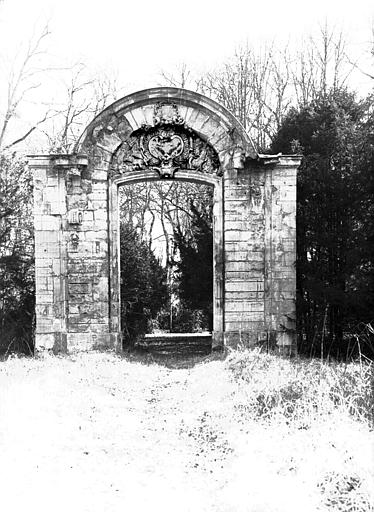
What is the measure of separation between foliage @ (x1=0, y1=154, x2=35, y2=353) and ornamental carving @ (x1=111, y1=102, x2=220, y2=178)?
4.79 metres

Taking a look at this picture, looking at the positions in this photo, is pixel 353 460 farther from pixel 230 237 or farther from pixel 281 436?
pixel 230 237

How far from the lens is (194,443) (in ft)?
17.5

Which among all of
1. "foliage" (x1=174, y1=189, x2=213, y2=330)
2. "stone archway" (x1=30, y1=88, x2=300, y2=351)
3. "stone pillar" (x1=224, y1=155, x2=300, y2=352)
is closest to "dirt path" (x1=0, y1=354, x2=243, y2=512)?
"stone archway" (x1=30, y1=88, x2=300, y2=351)

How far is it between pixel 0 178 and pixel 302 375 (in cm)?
1069

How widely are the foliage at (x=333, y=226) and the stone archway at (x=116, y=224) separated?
47.0 inches

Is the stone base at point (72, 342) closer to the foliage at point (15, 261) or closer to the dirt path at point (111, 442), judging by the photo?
the dirt path at point (111, 442)

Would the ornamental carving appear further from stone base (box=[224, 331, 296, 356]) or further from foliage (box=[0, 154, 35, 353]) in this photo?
foliage (box=[0, 154, 35, 353])

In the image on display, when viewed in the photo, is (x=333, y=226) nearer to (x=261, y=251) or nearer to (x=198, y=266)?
(x=261, y=251)

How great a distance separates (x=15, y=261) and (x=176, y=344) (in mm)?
5166

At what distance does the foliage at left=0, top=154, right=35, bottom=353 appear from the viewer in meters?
14.0

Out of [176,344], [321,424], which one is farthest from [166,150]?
[321,424]

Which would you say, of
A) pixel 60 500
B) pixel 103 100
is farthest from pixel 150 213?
pixel 60 500

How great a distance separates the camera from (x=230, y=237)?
10992mm

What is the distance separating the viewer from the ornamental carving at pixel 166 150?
1105cm
